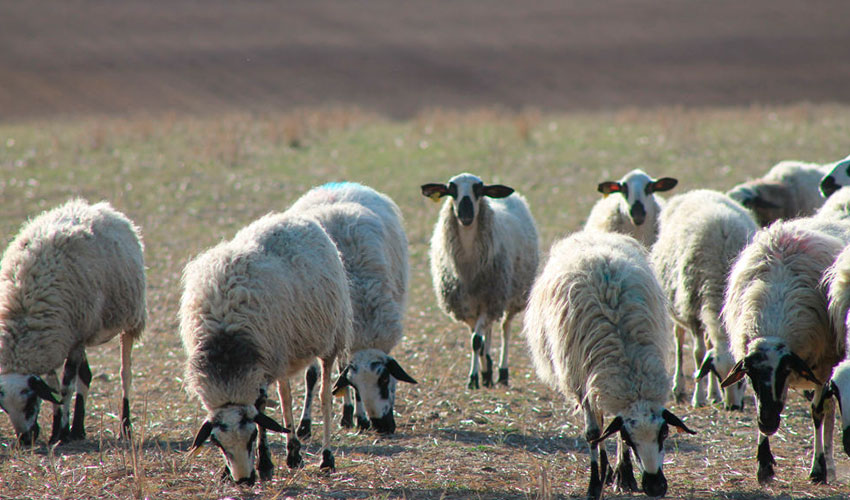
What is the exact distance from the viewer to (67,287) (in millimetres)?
6641

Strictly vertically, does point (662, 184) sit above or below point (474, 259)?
above

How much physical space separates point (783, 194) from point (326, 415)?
6988 millimetres

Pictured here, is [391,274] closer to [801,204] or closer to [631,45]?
[801,204]

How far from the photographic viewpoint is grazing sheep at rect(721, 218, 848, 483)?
5477 mm

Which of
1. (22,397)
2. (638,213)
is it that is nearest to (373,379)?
(22,397)

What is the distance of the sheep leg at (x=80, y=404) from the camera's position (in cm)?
677

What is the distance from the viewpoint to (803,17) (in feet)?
213

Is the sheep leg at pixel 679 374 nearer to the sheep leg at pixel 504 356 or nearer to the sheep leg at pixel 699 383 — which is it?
the sheep leg at pixel 699 383

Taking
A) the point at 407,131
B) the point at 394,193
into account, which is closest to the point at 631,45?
the point at 407,131

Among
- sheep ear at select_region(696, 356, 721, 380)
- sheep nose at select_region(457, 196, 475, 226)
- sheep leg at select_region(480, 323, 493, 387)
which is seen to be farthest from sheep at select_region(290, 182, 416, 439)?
sheep ear at select_region(696, 356, 721, 380)

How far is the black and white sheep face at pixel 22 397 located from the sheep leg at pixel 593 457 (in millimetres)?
3639

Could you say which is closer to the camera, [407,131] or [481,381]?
[481,381]

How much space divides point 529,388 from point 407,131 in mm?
16507

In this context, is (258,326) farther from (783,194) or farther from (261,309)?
(783,194)
